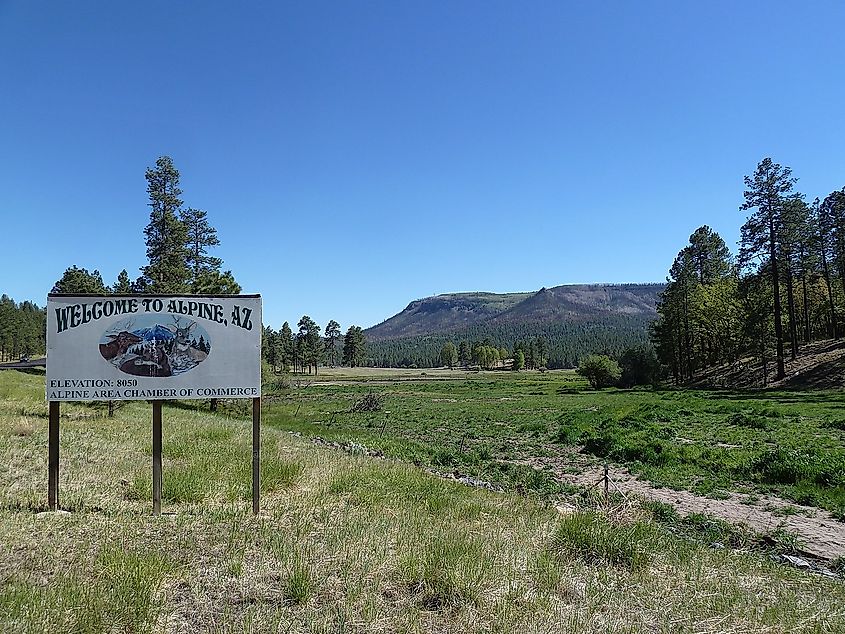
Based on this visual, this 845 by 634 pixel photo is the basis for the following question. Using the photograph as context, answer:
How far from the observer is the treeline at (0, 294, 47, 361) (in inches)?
3580

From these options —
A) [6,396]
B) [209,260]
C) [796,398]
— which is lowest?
[796,398]

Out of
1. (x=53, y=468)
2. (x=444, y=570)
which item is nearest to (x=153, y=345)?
(x=53, y=468)

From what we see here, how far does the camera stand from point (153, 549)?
596 cm

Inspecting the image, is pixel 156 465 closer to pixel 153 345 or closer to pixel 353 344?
pixel 153 345

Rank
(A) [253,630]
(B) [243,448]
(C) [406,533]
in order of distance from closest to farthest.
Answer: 1. (A) [253,630]
2. (C) [406,533]
3. (B) [243,448]

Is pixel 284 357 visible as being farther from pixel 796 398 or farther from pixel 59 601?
pixel 59 601

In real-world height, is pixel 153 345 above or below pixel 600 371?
above

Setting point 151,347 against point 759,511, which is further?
point 759,511

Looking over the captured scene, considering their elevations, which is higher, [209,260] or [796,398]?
[209,260]

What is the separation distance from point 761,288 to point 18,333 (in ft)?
369

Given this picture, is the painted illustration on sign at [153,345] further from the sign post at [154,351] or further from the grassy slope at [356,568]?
the grassy slope at [356,568]

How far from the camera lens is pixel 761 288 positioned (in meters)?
52.1

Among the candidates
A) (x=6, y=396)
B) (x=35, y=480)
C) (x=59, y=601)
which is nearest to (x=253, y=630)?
(x=59, y=601)

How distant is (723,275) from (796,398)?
3343cm
